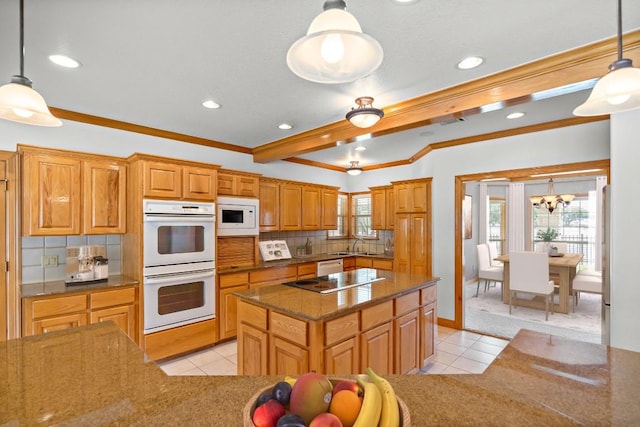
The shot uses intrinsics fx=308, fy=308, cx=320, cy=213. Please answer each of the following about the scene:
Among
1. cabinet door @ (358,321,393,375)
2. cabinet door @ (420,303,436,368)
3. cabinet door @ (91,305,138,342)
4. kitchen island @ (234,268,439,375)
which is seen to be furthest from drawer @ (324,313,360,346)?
cabinet door @ (91,305,138,342)

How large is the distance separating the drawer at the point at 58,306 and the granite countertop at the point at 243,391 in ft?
5.30

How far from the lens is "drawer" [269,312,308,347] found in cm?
203

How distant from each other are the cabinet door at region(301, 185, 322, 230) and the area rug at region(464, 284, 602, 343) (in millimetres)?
2799

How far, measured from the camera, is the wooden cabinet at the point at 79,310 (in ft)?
8.57

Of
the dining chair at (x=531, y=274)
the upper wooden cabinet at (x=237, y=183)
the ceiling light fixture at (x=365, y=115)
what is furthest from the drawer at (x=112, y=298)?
the dining chair at (x=531, y=274)

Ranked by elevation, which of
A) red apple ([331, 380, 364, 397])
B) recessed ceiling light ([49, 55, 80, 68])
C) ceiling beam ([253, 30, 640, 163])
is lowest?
red apple ([331, 380, 364, 397])

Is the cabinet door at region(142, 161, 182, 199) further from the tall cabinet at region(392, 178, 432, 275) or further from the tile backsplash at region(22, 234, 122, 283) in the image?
the tall cabinet at region(392, 178, 432, 275)

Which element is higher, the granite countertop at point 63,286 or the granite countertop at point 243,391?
the granite countertop at point 243,391

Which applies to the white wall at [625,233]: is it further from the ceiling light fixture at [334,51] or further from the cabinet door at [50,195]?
the cabinet door at [50,195]

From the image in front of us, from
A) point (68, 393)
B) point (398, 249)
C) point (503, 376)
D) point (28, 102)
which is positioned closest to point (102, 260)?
point (28, 102)

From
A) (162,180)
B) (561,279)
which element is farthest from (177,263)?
(561,279)

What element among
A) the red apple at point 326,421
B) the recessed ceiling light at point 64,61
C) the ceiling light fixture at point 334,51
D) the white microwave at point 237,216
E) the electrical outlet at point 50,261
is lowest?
the electrical outlet at point 50,261

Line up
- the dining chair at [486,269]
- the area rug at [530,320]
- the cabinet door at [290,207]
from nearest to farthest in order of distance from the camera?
the area rug at [530,320], the cabinet door at [290,207], the dining chair at [486,269]

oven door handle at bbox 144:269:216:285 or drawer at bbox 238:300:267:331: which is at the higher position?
oven door handle at bbox 144:269:216:285
